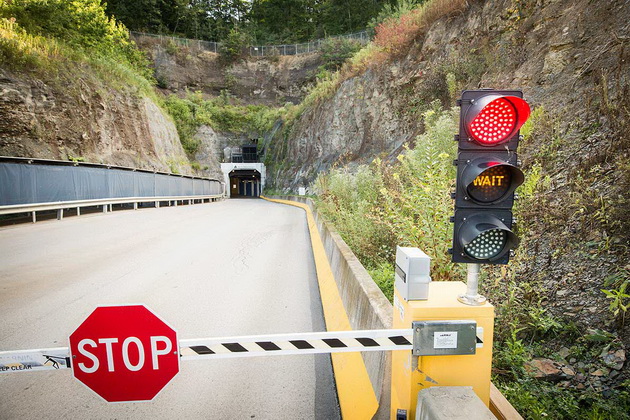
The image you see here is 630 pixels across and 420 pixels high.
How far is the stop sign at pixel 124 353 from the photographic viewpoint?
7.34ft

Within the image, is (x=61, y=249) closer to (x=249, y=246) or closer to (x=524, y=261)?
(x=249, y=246)

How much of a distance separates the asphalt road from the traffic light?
187 centimetres

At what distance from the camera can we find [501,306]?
146 inches

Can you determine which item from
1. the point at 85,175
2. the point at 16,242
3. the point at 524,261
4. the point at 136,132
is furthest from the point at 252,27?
the point at 524,261

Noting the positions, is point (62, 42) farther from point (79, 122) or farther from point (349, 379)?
point (349, 379)

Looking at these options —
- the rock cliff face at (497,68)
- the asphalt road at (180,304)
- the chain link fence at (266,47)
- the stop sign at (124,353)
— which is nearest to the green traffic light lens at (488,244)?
the asphalt road at (180,304)

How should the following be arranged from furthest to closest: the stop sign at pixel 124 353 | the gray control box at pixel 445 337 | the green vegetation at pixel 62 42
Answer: the green vegetation at pixel 62 42 < the stop sign at pixel 124 353 < the gray control box at pixel 445 337

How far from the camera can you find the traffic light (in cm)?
203

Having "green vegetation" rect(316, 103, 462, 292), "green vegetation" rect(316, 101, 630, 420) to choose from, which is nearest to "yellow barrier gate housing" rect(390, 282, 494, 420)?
"green vegetation" rect(316, 101, 630, 420)

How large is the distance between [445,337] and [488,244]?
65 cm

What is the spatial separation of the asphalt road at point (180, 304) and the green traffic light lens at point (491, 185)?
2118 mm

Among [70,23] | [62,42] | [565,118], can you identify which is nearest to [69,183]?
[62,42]

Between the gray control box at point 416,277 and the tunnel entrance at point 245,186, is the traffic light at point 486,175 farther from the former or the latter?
the tunnel entrance at point 245,186

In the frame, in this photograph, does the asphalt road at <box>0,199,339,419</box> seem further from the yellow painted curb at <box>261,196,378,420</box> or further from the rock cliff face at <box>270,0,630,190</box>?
the rock cliff face at <box>270,0,630,190</box>
